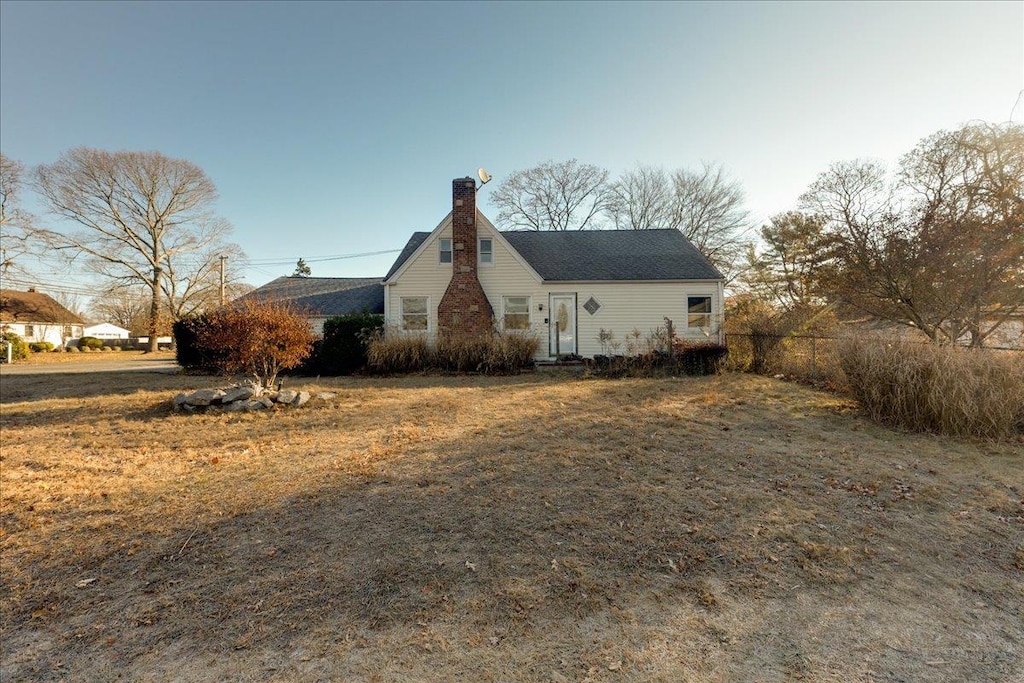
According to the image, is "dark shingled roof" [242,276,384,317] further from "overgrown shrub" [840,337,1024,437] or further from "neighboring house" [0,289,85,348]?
"neighboring house" [0,289,85,348]

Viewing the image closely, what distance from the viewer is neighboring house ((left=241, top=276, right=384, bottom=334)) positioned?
18562 mm

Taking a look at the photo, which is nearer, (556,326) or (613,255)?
(556,326)

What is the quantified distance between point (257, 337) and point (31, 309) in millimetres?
39132

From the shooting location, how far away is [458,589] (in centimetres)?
260

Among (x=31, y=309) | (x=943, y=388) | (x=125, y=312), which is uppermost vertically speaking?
(x=125, y=312)

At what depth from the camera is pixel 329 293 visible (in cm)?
1998

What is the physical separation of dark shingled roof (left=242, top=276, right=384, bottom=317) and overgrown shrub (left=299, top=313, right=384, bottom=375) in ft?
16.6

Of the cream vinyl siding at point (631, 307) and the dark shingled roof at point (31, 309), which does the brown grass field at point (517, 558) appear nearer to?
the cream vinyl siding at point (631, 307)

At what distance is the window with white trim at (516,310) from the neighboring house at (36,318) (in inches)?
1321

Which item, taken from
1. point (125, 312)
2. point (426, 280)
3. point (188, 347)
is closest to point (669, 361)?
point (426, 280)

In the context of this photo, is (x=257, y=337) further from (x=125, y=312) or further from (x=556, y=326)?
(x=125, y=312)

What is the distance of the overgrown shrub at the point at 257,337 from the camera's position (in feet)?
26.2

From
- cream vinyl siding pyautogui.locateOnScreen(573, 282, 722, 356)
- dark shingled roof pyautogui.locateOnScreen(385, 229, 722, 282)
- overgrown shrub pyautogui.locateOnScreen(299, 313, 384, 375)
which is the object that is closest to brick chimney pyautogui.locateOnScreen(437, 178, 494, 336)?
dark shingled roof pyautogui.locateOnScreen(385, 229, 722, 282)

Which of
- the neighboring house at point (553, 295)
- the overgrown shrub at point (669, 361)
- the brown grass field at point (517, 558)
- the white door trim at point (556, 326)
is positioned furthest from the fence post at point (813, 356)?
the white door trim at point (556, 326)
